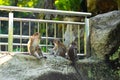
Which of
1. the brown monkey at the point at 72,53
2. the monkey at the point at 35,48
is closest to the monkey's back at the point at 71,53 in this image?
the brown monkey at the point at 72,53

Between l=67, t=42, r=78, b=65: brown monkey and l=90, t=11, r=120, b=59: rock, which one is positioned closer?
l=67, t=42, r=78, b=65: brown monkey

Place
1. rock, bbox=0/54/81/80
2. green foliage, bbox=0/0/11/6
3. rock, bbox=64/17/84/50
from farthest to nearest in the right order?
green foliage, bbox=0/0/11/6 < rock, bbox=64/17/84/50 < rock, bbox=0/54/81/80

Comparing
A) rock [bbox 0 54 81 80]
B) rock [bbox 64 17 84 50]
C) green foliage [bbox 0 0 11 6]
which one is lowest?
rock [bbox 0 54 81 80]

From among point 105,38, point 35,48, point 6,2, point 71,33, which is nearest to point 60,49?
point 71,33

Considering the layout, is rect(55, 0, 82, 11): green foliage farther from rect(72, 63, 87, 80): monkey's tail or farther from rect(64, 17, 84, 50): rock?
rect(72, 63, 87, 80): monkey's tail

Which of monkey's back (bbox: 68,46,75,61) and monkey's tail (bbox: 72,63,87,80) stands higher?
monkey's back (bbox: 68,46,75,61)

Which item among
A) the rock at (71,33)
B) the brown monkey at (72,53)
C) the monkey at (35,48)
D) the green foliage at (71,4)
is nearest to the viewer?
the monkey at (35,48)

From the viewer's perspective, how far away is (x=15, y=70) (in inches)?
278

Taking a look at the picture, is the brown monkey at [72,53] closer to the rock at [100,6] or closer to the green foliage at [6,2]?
the rock at [100,6]

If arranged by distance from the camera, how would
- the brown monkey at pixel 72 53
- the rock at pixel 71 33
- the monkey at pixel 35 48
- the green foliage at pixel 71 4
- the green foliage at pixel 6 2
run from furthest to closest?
the green foliage at pixel 6 2 < the green foliage at pixel 71 4 < the rock at pixel 71 33 < the brown monkey at pixel 72 53 < the monkey at pixel 35 48

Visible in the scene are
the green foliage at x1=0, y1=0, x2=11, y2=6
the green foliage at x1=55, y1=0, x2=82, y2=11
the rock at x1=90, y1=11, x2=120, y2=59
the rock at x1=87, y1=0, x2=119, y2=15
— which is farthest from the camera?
the green foliage at x1=0, y1=0, x2=11, y2=6

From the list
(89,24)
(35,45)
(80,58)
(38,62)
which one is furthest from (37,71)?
(89,24)

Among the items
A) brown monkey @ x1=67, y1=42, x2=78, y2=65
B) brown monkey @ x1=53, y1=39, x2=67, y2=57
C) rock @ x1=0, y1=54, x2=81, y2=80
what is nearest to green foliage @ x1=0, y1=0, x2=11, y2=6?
brown monkey @ x1=53, y1=39, x2=67, y2=57

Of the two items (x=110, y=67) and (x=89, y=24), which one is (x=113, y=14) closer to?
(x=89, y=24)
